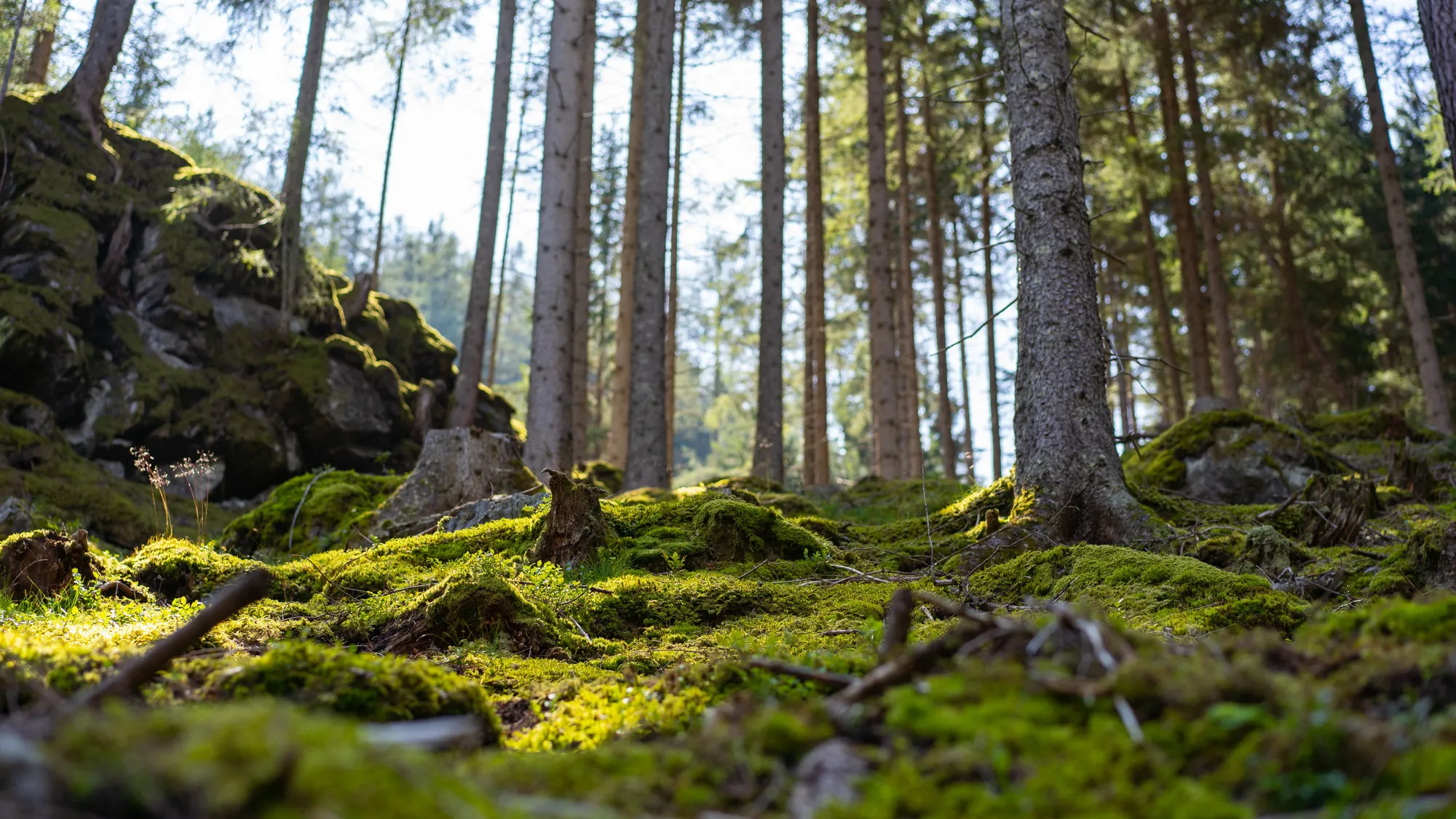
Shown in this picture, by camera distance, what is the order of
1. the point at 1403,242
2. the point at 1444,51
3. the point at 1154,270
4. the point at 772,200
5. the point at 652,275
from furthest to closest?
the point at 1154,270, the point at 1403,242, the point at 772,200, the point at 652,275, the point at 1444,51

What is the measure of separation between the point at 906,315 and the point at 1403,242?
385 inches

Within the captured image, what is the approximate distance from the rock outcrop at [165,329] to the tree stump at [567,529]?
6.59 m

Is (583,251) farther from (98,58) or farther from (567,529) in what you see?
(567,529)

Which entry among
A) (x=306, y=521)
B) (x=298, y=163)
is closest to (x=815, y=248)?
(x=298, y=163)

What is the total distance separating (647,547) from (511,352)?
284 ft

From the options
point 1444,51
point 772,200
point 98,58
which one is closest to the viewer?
point 1444,51

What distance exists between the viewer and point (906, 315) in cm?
2141

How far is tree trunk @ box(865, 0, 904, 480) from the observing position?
1397 centimetres

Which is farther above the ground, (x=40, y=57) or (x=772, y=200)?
(x=40, y=57)

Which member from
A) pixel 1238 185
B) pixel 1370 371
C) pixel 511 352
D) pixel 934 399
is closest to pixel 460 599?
pixel 1238 185

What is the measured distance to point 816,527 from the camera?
22.1 feet

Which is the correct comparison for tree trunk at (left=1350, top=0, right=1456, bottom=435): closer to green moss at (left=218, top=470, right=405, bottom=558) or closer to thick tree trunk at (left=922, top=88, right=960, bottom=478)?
thick tree trunk at (left=922, top=88, right=960, bottom=478)

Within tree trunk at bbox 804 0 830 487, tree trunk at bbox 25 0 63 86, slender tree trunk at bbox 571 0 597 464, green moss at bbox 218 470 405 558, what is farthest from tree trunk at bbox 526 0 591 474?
tree trunk at bbox 25 0 63 86

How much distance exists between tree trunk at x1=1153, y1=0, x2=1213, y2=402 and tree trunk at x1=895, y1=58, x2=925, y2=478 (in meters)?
5.52
